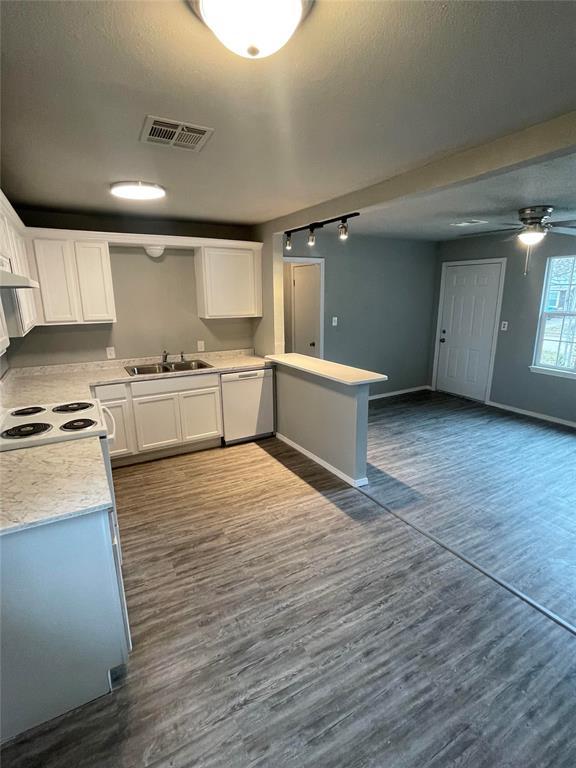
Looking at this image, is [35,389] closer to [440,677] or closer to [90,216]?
[90,216]

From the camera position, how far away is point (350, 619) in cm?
199

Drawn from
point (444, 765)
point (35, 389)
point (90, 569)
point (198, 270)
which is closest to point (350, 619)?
point (444, 765)

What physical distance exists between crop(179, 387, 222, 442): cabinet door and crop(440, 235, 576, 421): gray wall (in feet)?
13.5

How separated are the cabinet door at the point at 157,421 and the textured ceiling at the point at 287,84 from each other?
6.63 feet

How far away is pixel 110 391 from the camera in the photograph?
11.4 ft

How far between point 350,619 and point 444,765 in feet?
2.23

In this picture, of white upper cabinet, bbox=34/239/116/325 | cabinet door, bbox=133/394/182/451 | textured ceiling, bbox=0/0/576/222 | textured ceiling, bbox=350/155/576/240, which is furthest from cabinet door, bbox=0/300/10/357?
textured ceiling, bbox=350/155/576/240

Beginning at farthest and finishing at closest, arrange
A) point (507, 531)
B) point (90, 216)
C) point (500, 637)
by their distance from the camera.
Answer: point (90, 216), point (507, 531), point (500, 637)

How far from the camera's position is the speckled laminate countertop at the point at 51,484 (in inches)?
53.6

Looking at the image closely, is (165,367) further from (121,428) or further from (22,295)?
(22,295)

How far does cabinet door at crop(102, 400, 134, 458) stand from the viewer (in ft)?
11.6

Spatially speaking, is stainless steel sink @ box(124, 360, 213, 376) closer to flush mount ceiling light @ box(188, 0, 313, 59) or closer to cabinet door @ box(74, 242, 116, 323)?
cabinet door @ box(74, 242, 116, 323)

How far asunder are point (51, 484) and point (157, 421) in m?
2.20

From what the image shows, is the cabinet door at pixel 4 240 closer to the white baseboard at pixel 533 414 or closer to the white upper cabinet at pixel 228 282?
the white upper cabinet at pixel 228 282
